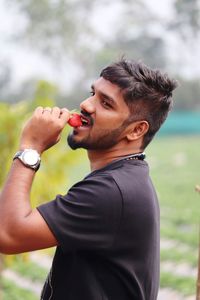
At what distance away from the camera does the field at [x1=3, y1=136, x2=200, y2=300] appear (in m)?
5.85

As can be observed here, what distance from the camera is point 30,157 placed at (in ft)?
5.25

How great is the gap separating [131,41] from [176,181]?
9.63 meters

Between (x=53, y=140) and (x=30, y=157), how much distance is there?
0.33 ft

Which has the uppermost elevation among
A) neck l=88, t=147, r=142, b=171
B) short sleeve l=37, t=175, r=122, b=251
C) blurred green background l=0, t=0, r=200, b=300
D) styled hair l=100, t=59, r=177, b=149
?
blurred green background l=0, t=0, r=200, b=300

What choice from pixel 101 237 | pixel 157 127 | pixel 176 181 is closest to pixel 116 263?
pixel 101 237

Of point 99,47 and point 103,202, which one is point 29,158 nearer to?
point 103,202

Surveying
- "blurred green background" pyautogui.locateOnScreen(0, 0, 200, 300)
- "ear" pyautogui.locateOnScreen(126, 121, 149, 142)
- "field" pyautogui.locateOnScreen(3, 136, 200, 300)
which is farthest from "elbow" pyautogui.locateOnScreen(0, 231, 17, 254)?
"blurred green background" pyautogui.locateOnScreen(0, 0, 200, 300)

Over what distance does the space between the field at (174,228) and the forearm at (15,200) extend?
2855 mm

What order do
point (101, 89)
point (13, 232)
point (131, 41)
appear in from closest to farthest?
point (13, 232) → point (101, 89) → point (131, 41)

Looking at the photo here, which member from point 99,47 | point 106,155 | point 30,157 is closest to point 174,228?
point 106,155

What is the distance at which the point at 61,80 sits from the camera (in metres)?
20.5

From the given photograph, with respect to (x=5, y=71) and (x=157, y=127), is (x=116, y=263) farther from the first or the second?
(x=5, y=71)

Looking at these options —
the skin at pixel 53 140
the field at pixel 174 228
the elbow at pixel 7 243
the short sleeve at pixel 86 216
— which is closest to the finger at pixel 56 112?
the skin at pixel 53 140

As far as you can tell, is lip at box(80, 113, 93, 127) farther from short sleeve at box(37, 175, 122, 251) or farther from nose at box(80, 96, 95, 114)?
short sleeve at box(37, 175, 122, 251)
